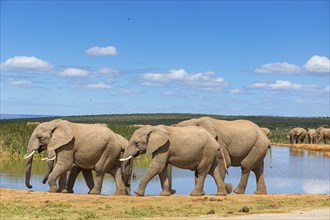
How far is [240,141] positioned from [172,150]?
311 cm

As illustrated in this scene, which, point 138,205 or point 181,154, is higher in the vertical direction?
point 181,154

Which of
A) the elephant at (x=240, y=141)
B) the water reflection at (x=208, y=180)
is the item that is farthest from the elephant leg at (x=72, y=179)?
the elephant at (x=240, y=141)

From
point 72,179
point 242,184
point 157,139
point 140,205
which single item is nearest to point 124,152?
point 157,139

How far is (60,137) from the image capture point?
65.0 ft

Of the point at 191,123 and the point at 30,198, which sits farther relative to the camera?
the point at 191,123

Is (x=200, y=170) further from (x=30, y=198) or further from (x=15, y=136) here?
(x=15, y=136)

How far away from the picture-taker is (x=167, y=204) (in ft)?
58.3

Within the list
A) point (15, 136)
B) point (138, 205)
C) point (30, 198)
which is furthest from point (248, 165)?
point (15, 136)

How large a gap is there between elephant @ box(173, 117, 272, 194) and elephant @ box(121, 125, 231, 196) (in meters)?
1.38

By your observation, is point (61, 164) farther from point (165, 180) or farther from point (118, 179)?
point (165, 180)

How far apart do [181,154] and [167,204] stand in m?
2.29

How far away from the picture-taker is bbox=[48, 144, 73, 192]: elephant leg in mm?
19766

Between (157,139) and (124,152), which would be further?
(124,152)

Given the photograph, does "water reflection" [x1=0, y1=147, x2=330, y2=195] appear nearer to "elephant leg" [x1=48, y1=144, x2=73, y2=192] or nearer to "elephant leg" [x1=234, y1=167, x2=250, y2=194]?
"elephant leg" [x1=234, y1=167, x2=250, y2=194]
